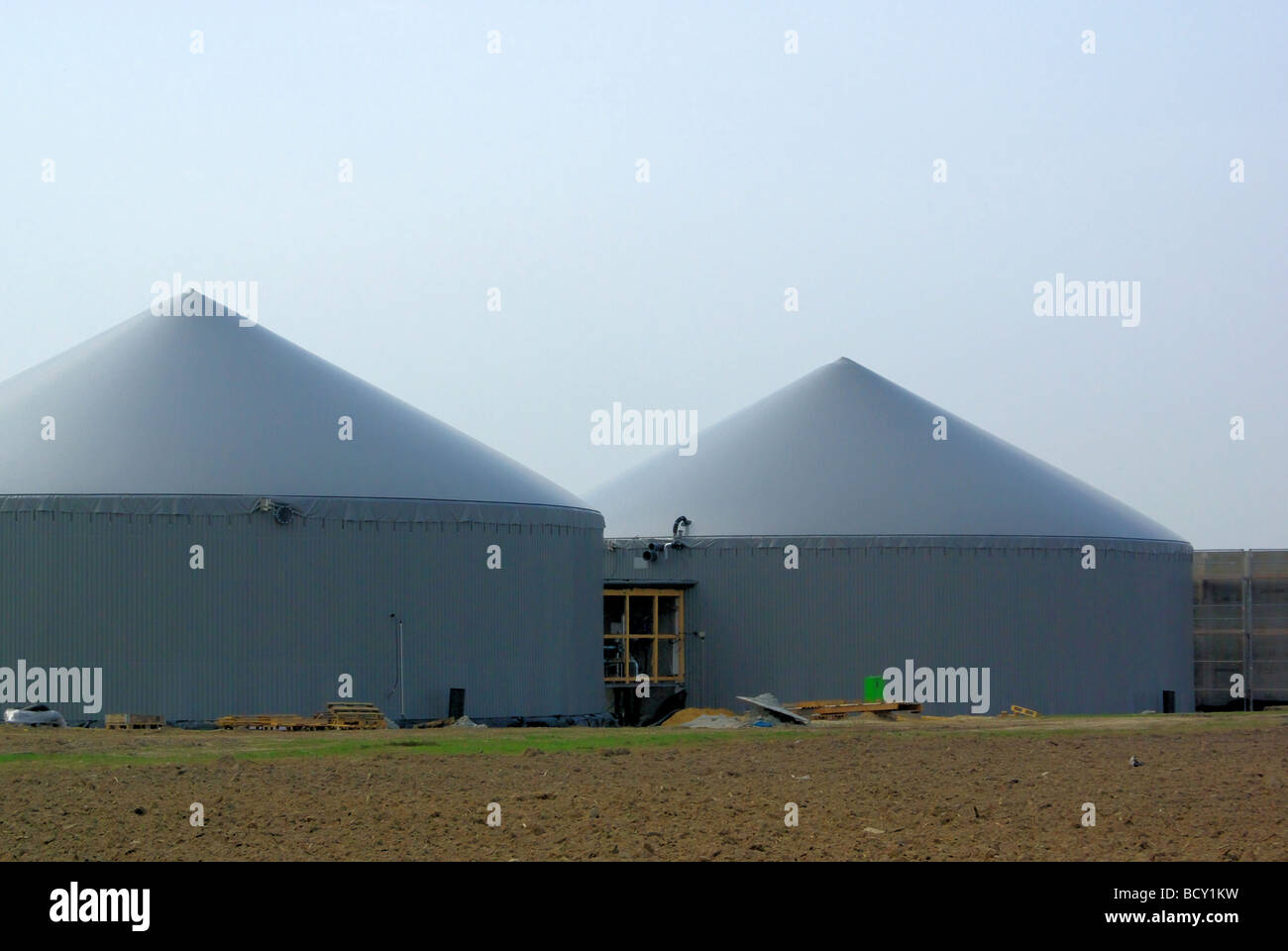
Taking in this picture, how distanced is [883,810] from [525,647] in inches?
829

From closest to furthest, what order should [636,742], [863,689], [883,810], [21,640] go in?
[883,810], [636,742], [21,640], [863,689]

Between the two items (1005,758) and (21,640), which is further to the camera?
(21,640)

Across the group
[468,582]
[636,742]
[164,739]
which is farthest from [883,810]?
[468,582]

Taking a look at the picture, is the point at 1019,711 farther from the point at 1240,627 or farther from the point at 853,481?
the point at 1240,627

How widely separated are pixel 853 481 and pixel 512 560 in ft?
41.7

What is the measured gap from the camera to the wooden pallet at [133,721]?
119 feet

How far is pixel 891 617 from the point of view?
158ft

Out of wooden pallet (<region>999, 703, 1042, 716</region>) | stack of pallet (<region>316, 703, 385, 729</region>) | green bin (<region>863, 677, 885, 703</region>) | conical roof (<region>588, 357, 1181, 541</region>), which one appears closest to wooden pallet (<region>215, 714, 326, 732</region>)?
stack of pallet (<region>316, 703, 385, 729</region>)

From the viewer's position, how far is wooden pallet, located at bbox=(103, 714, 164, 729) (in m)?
36.4

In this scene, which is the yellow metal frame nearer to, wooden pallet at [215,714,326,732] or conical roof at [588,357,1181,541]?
conical roof at [588,357,1181,541]

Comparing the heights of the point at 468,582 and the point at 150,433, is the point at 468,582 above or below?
below

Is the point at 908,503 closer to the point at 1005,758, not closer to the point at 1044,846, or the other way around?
the point at 1005,758

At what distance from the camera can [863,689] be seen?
47.7 metres

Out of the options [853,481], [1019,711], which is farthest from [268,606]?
[1019,711]
